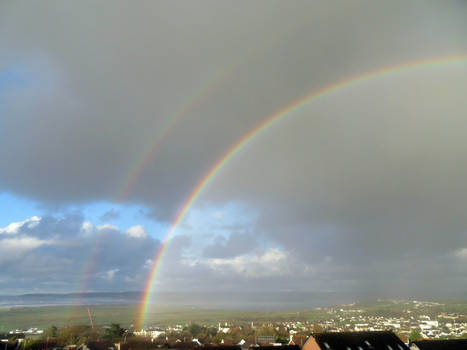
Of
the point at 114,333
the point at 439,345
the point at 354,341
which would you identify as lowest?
the point at 439,345

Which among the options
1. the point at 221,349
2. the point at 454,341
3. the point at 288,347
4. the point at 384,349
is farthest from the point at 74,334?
the point at 454,341

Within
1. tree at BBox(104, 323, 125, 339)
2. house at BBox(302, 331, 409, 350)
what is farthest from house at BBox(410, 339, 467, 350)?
tree at BBox(104, 323, 125, 339)

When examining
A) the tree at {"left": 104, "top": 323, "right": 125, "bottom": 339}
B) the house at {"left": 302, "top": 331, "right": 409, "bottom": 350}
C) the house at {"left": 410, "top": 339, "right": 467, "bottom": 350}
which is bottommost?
the house at {"left": 410, "top": 339, "right": 467, "bottom": 350}

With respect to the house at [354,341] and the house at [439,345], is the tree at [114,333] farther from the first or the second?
the house at [439,345]

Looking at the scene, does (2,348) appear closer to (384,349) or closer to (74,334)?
(74,334)

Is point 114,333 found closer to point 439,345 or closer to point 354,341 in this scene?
point 354,341

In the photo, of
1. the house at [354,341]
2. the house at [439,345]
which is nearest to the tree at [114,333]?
the house at [354,341]

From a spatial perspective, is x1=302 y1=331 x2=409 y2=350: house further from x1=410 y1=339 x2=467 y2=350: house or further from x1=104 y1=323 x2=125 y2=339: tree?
x1=104 y1=323 x2=125 y2=339: tree

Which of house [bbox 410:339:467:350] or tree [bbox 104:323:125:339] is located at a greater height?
tree [bbox 104:323:125:339]

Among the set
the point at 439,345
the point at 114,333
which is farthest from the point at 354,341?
the point at 114,333

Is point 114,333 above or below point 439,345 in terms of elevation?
above
